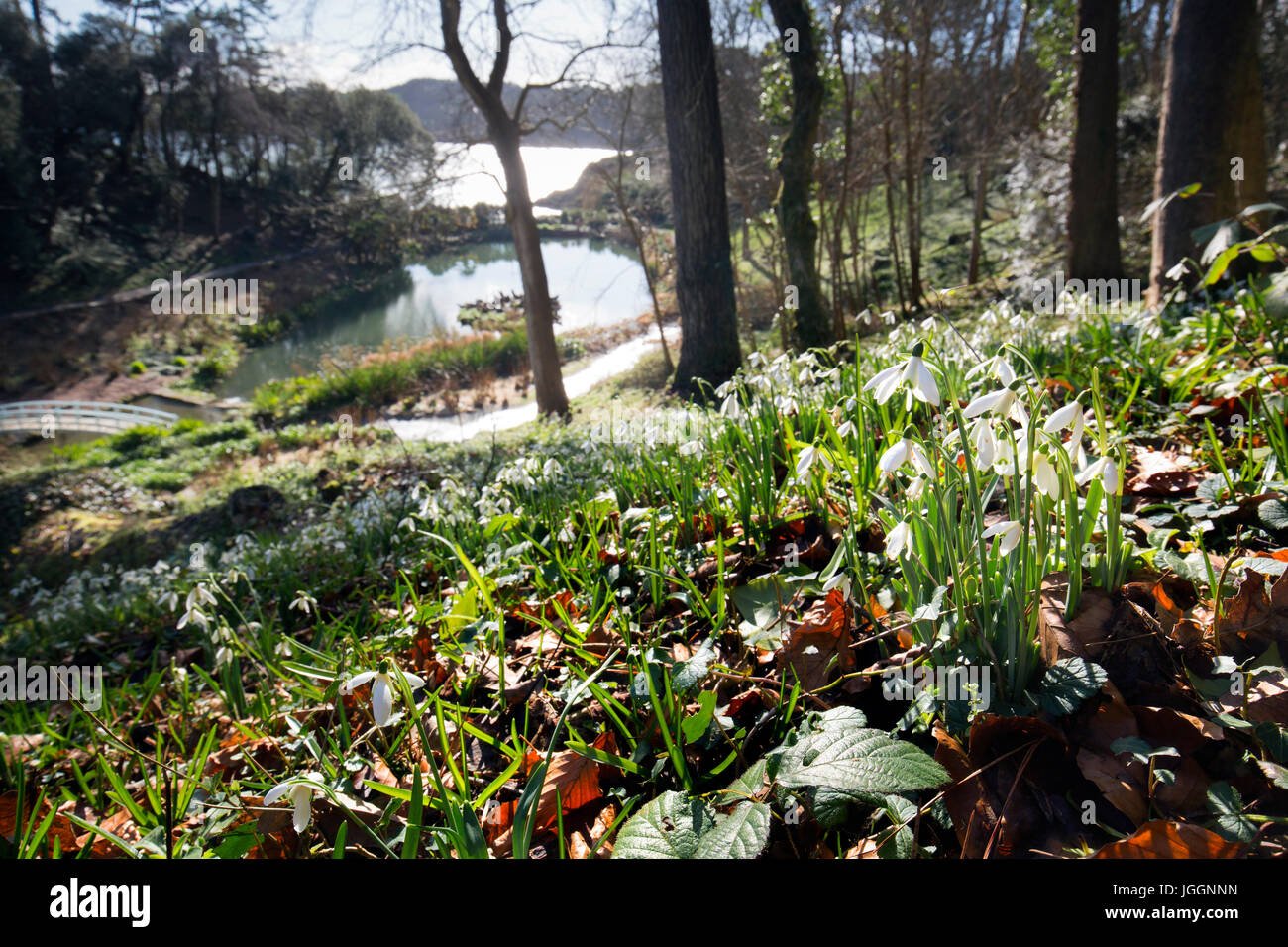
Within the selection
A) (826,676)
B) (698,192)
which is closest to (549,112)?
(698,192)

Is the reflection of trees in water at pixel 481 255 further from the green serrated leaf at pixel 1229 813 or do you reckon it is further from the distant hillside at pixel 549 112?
the green serrated leaf at pixel 1229 813

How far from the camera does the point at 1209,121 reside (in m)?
4.65

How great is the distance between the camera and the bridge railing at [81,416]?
14.9m

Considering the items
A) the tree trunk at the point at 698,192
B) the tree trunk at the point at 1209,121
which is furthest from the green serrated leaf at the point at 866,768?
the tree trunk at the point at 698,192

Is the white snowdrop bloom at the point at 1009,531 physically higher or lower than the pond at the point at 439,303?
lower

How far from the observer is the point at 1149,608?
1.27 metres

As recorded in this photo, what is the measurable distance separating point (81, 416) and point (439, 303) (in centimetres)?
1629

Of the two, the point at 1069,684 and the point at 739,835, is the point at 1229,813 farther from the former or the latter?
the point at 739,835

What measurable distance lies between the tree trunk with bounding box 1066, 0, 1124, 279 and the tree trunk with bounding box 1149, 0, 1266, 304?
2.83 meters

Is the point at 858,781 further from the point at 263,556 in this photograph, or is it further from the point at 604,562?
the point at 263,556

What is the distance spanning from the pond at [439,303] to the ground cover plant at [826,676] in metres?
15.6

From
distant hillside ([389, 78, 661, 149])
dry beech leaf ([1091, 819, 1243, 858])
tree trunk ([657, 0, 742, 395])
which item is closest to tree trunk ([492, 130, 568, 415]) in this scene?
distant hillside ([389, 78, 661, 149])

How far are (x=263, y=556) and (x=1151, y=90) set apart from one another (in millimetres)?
16427

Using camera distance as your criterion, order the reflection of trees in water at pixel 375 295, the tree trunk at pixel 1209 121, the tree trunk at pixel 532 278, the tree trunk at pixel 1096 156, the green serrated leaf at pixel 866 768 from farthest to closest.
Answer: the reflection of trees in water at pixel 375 295 < the tree trunk at pixel 532 278 < the tree trunk at pixel 1096 156 < the tree trunk at pixel 1209 121 < the green serrated leaf at pixel 866 768
